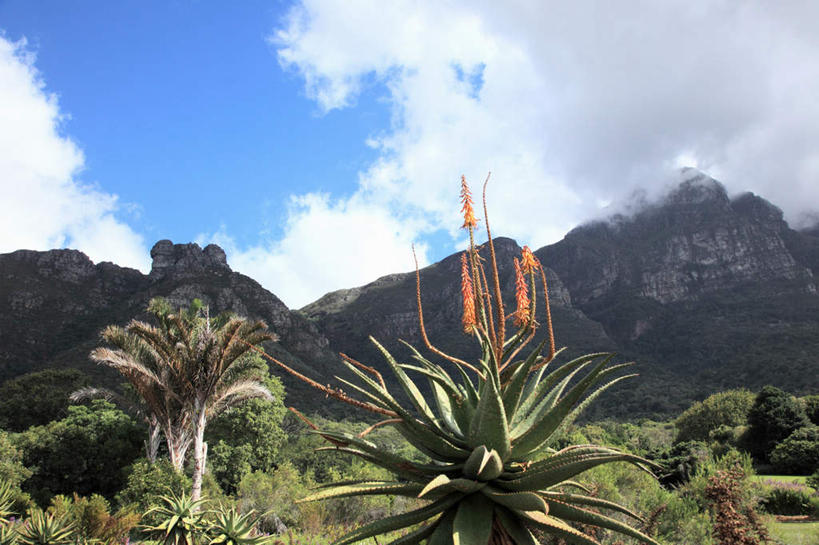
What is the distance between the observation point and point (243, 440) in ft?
91.0

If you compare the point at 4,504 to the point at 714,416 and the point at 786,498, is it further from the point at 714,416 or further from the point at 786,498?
the point at 714,416

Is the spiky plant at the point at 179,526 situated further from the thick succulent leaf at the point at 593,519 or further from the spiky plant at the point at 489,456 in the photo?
the thick succulent leaf at the point at 593,519

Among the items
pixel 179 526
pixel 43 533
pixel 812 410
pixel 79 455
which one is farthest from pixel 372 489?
pixel 812 410

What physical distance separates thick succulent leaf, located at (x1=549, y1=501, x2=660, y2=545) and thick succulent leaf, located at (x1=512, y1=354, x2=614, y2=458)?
308mm

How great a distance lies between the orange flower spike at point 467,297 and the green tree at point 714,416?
52.5m

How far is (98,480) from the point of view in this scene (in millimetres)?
25172

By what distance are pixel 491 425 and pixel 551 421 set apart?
1.02 feet

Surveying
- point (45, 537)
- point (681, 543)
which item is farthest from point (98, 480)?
point (681, 543)

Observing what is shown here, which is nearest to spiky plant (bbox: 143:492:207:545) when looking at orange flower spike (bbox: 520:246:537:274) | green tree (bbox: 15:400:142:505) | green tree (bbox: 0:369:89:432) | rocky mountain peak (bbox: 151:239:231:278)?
orange flower spike (bbox: 520:246:537:274)

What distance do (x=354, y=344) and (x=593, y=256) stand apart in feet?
307

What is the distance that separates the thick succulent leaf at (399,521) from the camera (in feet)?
7.74

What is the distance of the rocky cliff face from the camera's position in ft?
238

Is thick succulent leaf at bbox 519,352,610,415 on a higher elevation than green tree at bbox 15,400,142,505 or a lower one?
higher

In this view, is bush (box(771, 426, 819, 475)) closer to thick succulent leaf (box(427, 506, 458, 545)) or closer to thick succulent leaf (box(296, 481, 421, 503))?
thick succulent leaf (box(427, 506, 458, 545))
